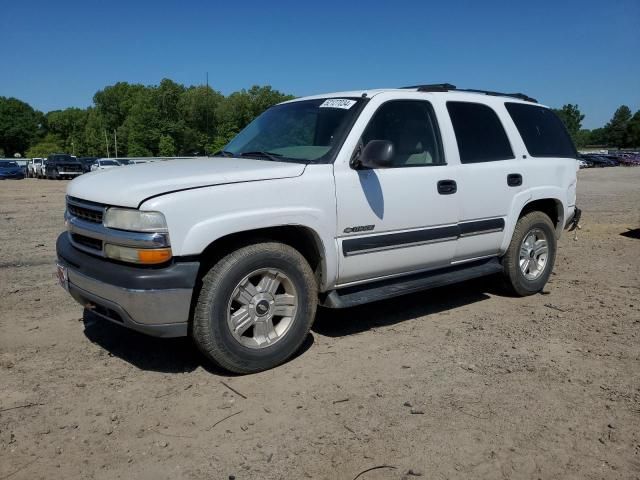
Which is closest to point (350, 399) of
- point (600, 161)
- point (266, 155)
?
point (266, 155)

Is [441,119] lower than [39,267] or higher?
higher

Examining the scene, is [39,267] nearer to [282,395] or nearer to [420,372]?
[282,395]

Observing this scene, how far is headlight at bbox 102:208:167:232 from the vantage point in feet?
10.5

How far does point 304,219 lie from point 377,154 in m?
0.70

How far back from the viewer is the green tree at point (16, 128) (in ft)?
370

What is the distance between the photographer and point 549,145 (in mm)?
5773

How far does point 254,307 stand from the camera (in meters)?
3.65

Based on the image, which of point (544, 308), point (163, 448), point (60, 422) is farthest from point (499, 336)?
point (60, 422)

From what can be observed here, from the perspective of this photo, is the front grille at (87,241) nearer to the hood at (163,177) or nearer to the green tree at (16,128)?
the hood at (163,177)

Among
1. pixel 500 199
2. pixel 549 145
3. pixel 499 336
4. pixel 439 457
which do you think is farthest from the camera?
pixel 549 145

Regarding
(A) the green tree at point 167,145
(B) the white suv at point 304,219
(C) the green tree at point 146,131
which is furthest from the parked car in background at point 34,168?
(B) the white suv at point 304,219

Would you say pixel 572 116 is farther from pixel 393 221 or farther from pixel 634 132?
pixel 393 221

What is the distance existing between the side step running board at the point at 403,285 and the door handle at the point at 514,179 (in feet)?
2.49

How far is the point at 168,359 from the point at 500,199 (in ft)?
10.5
